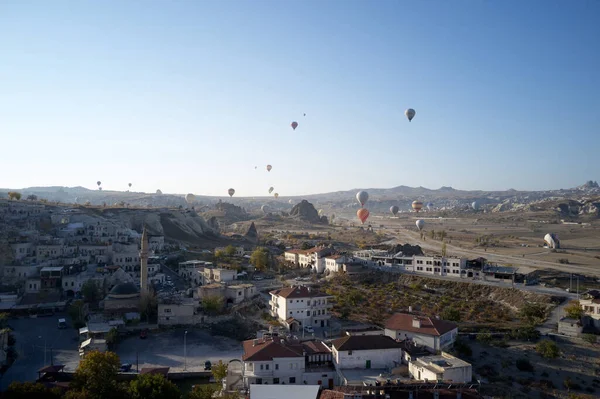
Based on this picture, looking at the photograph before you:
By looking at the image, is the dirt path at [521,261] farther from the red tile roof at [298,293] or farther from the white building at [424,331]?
the red tile roof at [298,293]

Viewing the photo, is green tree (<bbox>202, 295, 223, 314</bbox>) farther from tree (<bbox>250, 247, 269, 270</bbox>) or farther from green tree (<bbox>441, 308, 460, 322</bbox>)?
green tree (<bbox>441, 308, 460, 322</bbox>)

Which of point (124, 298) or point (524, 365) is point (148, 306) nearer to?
point (124, 298)

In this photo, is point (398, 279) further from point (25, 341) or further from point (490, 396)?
point (25, 341)

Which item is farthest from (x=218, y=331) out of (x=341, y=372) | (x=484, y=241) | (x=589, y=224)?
(x=589, y=224)

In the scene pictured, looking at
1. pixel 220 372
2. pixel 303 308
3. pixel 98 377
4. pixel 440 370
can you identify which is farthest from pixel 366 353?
pixel 98 377

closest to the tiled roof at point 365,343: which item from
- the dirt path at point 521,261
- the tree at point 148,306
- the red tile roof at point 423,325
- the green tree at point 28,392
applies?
the red tile roof at point 423,325
